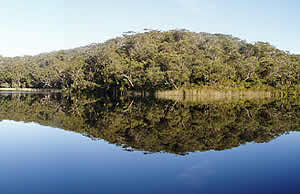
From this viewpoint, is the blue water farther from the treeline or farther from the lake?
the treeline

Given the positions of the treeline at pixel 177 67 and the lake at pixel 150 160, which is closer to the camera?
the lake at pixel 150 160

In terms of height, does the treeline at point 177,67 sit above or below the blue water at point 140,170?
above

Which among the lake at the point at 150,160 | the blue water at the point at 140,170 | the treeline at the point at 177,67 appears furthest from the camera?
the treeline at the point at 177,67

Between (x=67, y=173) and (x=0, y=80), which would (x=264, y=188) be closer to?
(x=67, y=173)

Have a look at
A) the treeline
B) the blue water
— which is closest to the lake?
the blue water

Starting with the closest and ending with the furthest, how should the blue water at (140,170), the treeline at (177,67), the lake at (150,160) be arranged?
the blue water at (140,170), the lake at (150,160), the treeline at (177,67)

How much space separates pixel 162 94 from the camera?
5347 cm

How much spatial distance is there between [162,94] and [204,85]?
9.32m

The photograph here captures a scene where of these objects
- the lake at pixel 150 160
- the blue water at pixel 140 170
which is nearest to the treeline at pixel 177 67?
the lake at pixel 150 160

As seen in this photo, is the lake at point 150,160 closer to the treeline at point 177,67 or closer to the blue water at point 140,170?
the blue water at point 140,170

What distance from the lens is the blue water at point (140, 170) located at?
6.23 m

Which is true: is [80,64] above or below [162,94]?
above

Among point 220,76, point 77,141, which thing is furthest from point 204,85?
point 77,141

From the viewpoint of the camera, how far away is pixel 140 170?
24.5 feet
